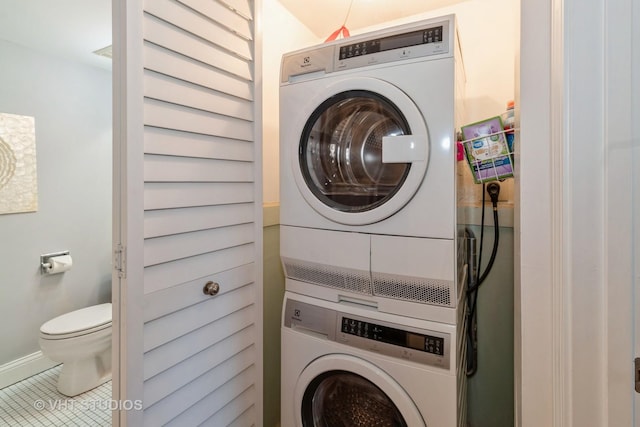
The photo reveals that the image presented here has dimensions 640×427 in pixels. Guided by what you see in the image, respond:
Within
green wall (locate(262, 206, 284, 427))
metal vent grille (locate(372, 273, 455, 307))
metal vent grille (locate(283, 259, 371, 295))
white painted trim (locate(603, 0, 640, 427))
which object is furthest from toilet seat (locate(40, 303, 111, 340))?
white painted trim (locate(603, 0, 640, 427))

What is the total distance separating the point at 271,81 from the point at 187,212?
0.96 m

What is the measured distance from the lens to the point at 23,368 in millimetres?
2184

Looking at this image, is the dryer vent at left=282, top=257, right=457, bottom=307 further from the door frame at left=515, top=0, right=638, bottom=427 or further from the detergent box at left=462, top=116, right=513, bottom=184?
the detergent box at left=462, top=116, right=513, bottom=184

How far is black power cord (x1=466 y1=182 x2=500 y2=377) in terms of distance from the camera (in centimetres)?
152

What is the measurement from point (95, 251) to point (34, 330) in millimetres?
660

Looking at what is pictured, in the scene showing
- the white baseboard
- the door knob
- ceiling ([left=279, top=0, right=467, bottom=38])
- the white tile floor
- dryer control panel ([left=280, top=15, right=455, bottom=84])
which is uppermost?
ceiling ([left=279, top=0, right=467, bottom=38])

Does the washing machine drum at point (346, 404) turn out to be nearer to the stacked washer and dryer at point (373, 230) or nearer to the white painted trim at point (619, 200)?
the stacked washer and dryer at point (373, 230)

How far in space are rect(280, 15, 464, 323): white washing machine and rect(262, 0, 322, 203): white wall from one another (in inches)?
17.6

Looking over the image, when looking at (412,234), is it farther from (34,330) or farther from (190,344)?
(34,330)

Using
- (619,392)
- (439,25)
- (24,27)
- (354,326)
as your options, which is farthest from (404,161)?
(24,27)

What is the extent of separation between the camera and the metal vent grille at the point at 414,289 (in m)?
1.00

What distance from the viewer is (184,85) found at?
1.06 metres

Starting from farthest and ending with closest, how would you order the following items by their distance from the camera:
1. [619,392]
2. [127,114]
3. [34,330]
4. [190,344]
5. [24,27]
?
[34,330] < [24,27] < [190,344] < [127,114] < [619,392]

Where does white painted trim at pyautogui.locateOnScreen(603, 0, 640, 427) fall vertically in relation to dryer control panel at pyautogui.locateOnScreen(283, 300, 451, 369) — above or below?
above
